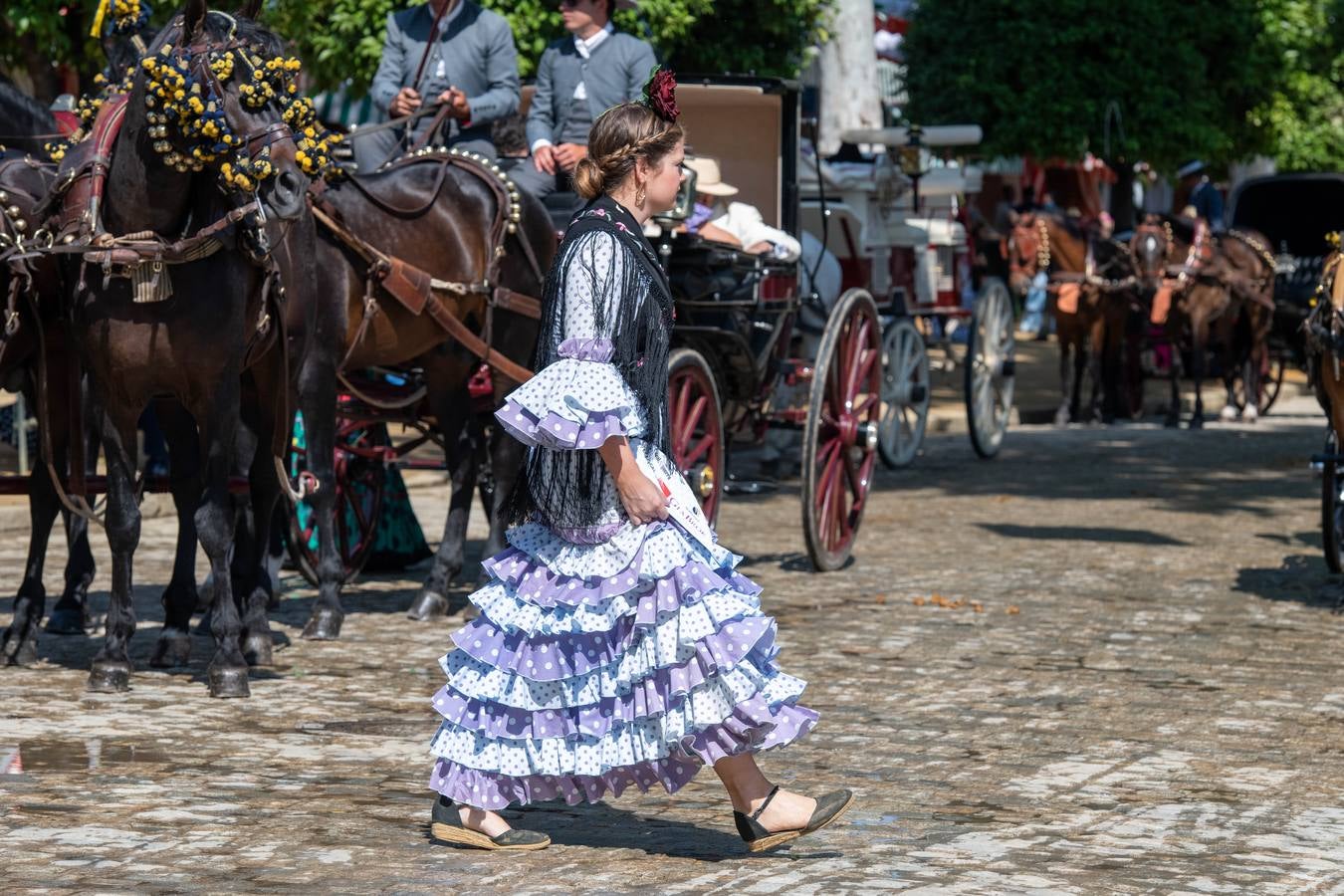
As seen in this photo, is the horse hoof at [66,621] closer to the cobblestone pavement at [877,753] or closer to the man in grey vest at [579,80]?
the cobblestone pavement at [877,753]

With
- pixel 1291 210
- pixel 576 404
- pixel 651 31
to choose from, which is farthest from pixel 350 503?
pixel 1291 210

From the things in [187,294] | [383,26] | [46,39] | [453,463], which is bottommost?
[453,463]

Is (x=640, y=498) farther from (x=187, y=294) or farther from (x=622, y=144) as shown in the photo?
(x=187, y=294)

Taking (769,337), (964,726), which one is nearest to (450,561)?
(769,337)

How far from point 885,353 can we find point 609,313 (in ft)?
32.9

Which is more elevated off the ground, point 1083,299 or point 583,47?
point 583,47

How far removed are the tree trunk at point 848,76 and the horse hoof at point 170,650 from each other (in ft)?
54.3

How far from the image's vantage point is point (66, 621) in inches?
348

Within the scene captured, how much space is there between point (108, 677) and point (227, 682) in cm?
42

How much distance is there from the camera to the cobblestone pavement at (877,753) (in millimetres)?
5398

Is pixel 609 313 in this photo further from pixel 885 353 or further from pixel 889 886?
pixel 885 353

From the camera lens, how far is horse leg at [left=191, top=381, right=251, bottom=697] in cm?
757

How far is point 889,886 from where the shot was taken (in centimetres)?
521

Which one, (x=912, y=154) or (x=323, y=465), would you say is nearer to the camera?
(x=323, y=465)
